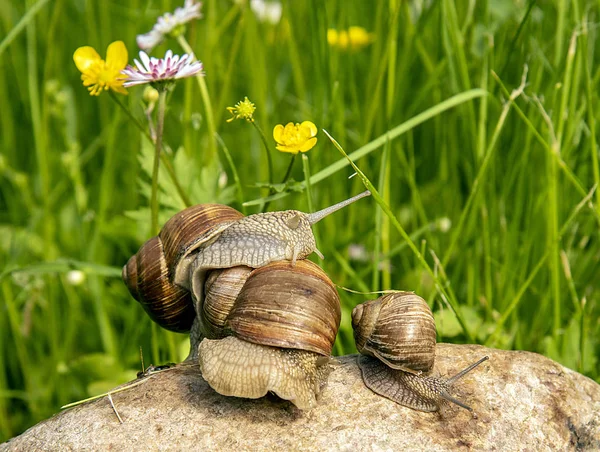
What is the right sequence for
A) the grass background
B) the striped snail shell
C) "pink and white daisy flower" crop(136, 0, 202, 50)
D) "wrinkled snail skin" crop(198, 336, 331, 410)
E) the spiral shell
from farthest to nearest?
the grass background → "pink and white daisy flower" crop(136, 0, 202, 50) → the striped snail shell → the spiral shell → "wrinkled snail skin" crop(198, 336, 331, 410)

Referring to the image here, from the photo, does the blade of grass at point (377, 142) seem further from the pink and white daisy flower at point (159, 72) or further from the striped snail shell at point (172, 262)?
the pink and white daisy flower at point (159, 72)

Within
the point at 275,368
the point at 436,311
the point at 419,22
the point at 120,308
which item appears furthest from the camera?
the point at 120,308

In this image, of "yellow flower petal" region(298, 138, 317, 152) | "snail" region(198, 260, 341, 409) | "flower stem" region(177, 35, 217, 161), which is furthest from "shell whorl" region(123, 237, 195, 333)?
"flower stem" region(177, 35, 217, 161)

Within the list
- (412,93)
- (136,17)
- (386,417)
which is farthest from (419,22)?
(386,417)

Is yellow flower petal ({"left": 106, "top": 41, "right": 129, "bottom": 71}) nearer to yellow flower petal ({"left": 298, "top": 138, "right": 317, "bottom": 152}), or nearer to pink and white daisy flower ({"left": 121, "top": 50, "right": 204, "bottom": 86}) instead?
pink and white daisy flower ({"left": 121, "top": 50, "right": 204, "bottom": 86})

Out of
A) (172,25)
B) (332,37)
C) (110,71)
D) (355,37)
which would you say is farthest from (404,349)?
(355,37)

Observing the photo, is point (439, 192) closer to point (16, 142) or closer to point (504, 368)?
point (504, 368)
